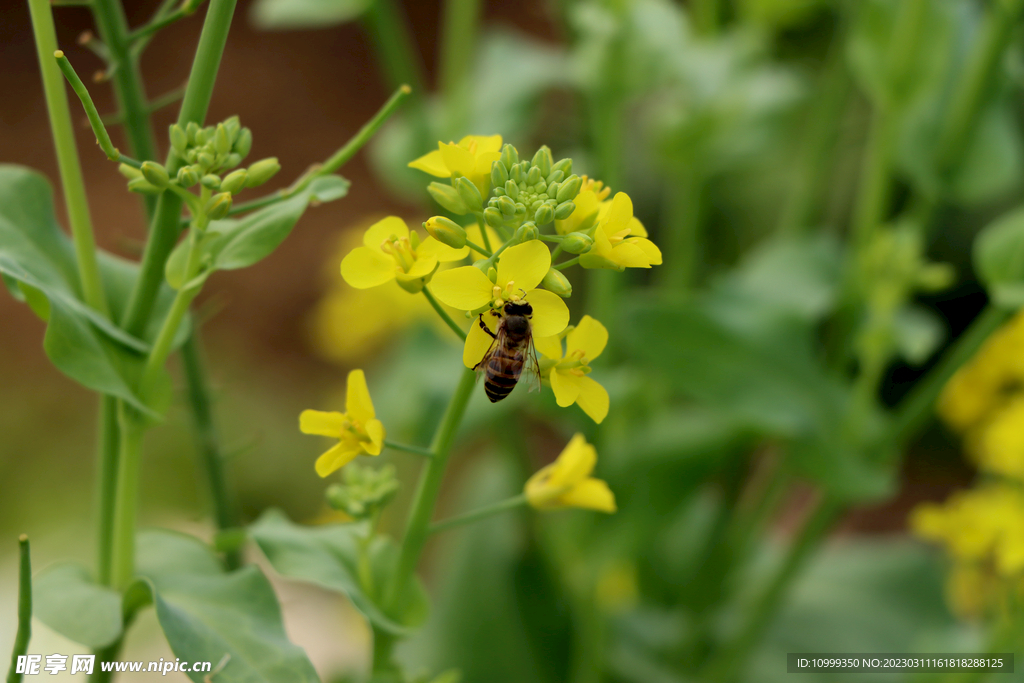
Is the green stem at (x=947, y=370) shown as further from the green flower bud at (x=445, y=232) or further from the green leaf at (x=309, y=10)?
the green leaf at (x=309, y=10)

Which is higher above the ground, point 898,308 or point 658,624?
point 898,308

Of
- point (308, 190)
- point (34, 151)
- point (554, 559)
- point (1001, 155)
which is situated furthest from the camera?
point (34, 151)

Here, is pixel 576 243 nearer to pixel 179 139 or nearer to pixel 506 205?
pixel 506 205

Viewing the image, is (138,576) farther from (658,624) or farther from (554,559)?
(658,624)

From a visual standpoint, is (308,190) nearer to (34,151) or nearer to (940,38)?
(940,38)

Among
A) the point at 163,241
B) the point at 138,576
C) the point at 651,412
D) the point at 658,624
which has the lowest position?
the point at 658,624

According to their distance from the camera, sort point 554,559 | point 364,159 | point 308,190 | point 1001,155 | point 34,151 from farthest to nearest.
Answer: point 364,159, point 34,151, point 554,559, point 1001,155, point 308,190

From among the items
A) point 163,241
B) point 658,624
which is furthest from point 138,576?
point 658,624

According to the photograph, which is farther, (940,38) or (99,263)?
(940,38)
